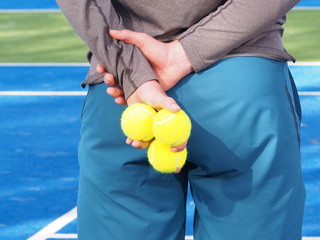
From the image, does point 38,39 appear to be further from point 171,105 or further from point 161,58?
point 171,105

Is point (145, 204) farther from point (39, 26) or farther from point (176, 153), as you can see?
point (39, 26)

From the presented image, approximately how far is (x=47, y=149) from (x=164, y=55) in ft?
13.3

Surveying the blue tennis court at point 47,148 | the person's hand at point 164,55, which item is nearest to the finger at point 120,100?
the person's hand at point 164,55

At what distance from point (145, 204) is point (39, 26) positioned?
8945 millimetres

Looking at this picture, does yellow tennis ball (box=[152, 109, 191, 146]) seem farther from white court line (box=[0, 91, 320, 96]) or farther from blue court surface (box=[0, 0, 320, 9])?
blue court surface (box=[0, 0, 320, 9])

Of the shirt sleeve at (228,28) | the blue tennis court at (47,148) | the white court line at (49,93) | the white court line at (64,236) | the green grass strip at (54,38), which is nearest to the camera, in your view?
the shirt sleeve at (228,28)

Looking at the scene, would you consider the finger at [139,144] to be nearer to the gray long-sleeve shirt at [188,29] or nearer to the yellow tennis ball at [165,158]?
the yellow tennis ball at [165,158]

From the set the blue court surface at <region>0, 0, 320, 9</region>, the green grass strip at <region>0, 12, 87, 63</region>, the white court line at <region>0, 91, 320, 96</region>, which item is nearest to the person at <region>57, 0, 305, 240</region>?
the white court line at <region>0, 91, 320, 96</region>

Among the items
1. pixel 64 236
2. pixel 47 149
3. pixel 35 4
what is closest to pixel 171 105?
pixel 64 236

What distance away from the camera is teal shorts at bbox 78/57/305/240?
204 cm

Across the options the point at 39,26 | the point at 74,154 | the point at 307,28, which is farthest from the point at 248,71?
the point at 39,26

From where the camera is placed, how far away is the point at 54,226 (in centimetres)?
470

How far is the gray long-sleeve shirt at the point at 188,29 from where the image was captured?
203 cm

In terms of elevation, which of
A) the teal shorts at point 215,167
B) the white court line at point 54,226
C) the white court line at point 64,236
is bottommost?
the white court line at point 54,226
